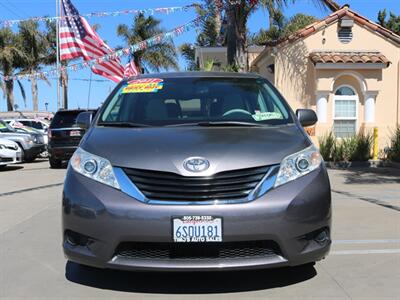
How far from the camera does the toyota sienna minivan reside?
3.82m

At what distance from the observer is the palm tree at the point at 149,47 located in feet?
123

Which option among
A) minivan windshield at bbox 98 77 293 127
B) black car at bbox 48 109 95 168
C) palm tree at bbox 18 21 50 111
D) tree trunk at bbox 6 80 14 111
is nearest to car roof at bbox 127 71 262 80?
minivan windshield at bbox 98 77 293 127

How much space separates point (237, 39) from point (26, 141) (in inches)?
310

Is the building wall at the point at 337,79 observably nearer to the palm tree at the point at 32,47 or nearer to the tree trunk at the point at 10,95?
the palm tree at the point at 32,47

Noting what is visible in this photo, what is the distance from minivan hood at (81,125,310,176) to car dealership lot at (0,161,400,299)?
1.05 m

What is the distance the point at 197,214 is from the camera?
3.81 m

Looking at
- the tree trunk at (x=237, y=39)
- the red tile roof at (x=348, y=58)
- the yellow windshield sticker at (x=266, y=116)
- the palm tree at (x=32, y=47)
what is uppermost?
the palm tree at (x=32, y=47)

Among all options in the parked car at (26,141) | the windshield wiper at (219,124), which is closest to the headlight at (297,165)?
the windshield wiper at (219,124)

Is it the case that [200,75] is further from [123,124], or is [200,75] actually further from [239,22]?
[239,22]

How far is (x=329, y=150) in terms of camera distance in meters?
16.7

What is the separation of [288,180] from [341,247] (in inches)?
83.1

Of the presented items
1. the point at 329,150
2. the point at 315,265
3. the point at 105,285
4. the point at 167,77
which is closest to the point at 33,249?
the point at 105,285

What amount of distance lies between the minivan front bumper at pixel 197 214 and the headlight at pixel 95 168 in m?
0.05

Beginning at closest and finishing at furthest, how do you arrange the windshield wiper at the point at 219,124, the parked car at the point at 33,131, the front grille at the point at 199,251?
the front grille at the point at 199,251 → the windshield wiper at the point at 219,124 → the parked car at the point at 33,131
